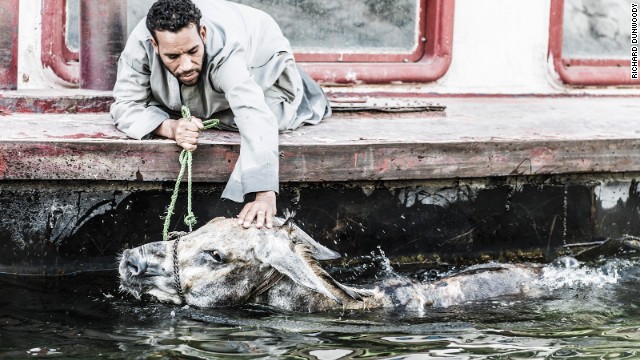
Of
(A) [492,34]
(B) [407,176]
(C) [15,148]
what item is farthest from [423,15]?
(C) [15,148]

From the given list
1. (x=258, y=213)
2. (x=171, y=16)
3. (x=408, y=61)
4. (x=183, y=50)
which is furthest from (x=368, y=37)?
(x=258, y=213)

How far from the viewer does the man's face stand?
5.07 m

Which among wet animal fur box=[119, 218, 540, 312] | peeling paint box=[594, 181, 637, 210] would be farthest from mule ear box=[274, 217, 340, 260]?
peeling paint box=[594, 181, 637, 210]

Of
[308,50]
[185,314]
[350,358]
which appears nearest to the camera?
[350,358]

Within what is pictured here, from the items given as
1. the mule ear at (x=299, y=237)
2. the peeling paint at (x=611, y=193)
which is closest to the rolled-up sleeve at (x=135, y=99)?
the mule ear at (x=299, y=237)

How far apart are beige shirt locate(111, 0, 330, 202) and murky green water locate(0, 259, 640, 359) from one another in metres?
0.74

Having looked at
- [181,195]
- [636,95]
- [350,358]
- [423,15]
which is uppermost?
[423,15]

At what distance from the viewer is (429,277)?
230 inches

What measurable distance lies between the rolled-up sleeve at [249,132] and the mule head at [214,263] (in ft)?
1.03

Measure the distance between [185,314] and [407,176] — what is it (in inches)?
64.1

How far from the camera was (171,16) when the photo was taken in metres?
5.00

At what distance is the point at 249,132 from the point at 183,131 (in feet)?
1.26

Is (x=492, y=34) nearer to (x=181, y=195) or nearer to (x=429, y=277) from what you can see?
(x=429, y=277)

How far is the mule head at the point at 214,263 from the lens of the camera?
185 inches
